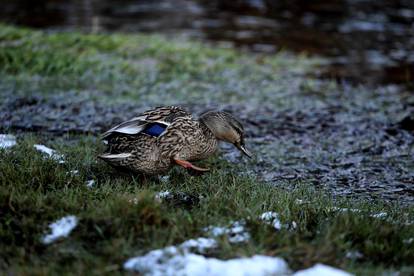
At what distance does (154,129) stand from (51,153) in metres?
0.99

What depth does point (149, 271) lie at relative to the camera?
3.20 m

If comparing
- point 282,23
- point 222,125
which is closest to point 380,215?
point 222,125

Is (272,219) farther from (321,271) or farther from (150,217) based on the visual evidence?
(150,217)

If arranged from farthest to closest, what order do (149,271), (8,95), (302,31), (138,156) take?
(302,31) → (8,95) → (138,156) → (149,271)

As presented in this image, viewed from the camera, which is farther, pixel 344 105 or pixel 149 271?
pixel 344 105

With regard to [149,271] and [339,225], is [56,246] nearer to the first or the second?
[149,271]

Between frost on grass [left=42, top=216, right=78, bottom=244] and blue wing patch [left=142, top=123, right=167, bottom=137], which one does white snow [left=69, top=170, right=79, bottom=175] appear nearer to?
blue wing patch [left=142, top=123, right=167, bottom=137]

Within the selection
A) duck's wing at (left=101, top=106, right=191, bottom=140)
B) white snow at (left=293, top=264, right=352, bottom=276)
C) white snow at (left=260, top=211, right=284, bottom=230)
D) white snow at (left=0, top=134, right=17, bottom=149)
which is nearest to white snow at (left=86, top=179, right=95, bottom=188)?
duck's wing at (left=101, top=106, right=191, bottom=140)

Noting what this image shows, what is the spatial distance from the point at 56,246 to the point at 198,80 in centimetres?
634

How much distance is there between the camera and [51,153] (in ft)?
17.0

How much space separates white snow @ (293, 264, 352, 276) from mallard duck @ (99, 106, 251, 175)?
1728 mm

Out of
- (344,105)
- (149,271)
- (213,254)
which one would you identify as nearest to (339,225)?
(213,254)

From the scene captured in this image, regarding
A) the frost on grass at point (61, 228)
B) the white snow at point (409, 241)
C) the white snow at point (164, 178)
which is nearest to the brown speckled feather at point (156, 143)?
the white snow at point (164, 178)

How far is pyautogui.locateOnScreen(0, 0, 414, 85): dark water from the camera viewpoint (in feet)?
36.9
